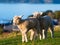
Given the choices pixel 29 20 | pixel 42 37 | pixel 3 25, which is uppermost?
pixel 29 20

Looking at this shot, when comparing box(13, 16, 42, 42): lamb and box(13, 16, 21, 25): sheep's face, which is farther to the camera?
box(13, 16, 42, 42): lamb

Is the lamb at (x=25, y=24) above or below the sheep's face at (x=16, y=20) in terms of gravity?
below

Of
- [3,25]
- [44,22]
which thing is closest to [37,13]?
[44,22]

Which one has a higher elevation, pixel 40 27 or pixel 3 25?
pixel 40 27

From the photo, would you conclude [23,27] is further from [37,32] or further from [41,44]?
[41,44]

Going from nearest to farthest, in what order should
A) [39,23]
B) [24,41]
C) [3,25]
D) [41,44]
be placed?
[41,44], [24,41], [39,23], [3,25]

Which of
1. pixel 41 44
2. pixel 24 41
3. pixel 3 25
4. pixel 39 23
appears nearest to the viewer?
pixel 41 44

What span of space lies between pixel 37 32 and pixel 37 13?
142 cm

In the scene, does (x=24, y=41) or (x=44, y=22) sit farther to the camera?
(x=44, y=22)

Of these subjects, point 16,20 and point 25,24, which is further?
point 25,24

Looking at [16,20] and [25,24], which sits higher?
[16,20]

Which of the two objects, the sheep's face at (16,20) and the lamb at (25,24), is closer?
the sheep's face at (16,20)

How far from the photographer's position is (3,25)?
3481 centimetres

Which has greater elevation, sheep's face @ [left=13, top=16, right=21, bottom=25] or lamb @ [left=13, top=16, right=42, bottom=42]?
sheep's face @ [left=13, top=16, right=21, bottom=25]
